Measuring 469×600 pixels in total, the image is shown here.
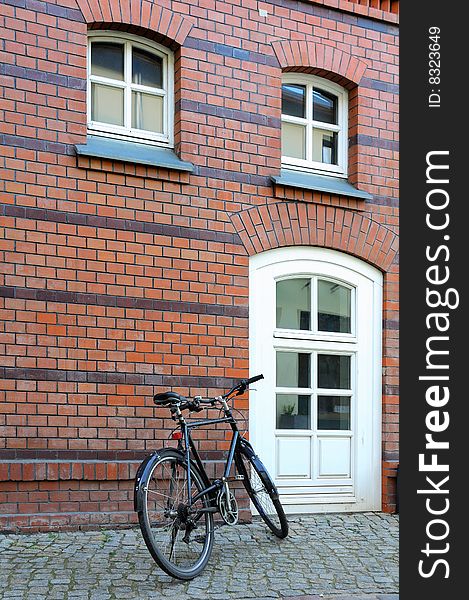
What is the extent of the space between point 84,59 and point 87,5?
1.55 ft

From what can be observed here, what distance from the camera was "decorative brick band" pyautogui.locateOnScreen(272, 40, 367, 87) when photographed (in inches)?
336

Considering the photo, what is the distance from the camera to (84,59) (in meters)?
7.52

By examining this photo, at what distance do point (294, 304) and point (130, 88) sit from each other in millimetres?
2604

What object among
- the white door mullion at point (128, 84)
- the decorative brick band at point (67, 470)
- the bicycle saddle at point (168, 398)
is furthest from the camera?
the white door mullion at point (128, 84)

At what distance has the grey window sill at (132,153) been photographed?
294 inches

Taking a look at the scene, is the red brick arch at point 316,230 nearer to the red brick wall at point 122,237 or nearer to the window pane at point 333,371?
the red brick wall at point 122,237

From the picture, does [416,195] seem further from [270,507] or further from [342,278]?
[270,507]

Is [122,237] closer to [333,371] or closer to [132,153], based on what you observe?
[132,153]

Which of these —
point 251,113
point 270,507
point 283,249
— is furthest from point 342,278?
point 270,507

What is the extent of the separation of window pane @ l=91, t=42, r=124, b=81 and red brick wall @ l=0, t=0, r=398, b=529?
0.24 m

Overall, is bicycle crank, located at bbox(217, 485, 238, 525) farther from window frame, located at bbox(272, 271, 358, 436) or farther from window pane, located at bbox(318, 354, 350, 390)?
window pane, located at bbox(318, 354, 350, 390)

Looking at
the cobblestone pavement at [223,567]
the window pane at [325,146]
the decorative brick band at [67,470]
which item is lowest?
the cobblestone pavement at [223,567]

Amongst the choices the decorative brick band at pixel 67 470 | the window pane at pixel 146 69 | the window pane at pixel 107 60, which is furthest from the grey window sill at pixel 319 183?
the decorative brick band at pixel 67 470

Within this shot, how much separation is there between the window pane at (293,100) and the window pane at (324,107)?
15 centimetres
